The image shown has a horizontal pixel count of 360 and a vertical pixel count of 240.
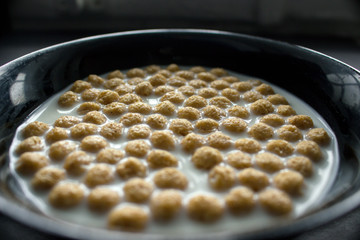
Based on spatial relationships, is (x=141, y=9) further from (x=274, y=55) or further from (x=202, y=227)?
(x=202, y=227)

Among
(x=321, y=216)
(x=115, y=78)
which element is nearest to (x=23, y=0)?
(x=115, y=78)

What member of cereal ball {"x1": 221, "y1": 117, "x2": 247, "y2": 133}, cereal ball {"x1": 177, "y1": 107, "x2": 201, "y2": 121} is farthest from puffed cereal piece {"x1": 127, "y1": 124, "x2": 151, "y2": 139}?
cereal ball {"x1": 221, "y1": 117, "x2": 247, "y2": 133}

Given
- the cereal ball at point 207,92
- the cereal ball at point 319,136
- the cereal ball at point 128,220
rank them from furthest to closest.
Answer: the cereal ball at point 207,92, the cereal ball at point 319,136, the cereal ball at point 128,220

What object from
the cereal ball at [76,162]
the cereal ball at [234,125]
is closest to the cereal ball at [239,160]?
the cereal ball at [234,125]

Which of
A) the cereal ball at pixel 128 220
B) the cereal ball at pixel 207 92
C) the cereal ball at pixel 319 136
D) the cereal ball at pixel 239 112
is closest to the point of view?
the cereal ball at pixel 128 220

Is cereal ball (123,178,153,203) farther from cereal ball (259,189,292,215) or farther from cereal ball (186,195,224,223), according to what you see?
cereal ball (259,189,292,215)

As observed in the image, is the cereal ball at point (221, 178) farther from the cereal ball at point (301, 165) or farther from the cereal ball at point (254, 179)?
the cereal ball at point (301, 165)
